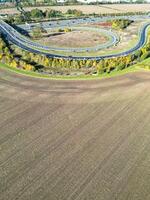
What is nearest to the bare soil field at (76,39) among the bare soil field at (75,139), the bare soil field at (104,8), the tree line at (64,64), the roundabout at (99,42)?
the roundabout at (99,42)

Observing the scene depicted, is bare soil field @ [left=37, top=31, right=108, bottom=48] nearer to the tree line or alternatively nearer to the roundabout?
the roundabout

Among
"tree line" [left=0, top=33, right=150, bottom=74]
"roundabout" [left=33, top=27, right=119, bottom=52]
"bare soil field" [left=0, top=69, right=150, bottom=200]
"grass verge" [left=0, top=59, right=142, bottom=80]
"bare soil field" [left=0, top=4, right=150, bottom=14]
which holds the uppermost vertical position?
"bare soil field" [left=0, top=4, right=150, bottom=14]

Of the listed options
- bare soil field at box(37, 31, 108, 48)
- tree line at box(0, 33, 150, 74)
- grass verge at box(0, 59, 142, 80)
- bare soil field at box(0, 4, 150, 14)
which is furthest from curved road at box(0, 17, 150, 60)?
bare soil field at box(0, 4, 150, 14)

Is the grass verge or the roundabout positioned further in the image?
the roundabout

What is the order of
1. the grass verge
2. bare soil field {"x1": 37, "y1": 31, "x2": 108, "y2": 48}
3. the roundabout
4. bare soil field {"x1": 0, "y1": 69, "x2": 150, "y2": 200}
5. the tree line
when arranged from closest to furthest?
bare soil field {"x1": 0, "y1": 69, "x2": 150, "y2": 200}
the grass verge
the tree line
the roundabout
bare soil field {"x1": 37, "y1": 31, "x2": 108, "y2": 48}

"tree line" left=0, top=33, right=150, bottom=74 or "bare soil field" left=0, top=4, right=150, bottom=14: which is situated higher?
"bare soil field" left=0, top=4, right=150, bottom=14

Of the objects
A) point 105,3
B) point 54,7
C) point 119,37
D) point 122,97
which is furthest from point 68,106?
point 105,3

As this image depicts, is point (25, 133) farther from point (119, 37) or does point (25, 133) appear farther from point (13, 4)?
point (13, 4)
